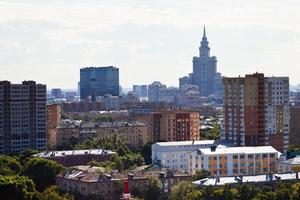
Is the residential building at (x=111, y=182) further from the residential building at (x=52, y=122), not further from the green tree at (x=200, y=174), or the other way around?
the residential building at (x=52, y=122)

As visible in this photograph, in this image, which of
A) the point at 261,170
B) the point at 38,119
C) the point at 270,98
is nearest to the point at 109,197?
the point at 261,170

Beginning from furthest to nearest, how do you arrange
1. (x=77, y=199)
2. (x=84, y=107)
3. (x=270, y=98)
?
1. (x=84, y=107)
2. (x=270, y=98)
3. (x=77, y=199)

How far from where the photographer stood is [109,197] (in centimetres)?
3325

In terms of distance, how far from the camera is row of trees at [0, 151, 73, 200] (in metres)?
27.2

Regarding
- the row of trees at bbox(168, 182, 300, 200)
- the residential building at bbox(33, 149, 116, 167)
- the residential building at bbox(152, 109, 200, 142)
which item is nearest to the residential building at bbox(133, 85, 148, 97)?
the residential building at bbox(152, 109, 200, 142)

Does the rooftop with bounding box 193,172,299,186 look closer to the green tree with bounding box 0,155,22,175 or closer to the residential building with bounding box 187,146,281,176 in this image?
the residential building with bounding box 187,146,281,176

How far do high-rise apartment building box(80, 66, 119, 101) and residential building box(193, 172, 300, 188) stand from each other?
8695 centimetres

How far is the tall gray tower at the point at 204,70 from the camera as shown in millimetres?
147750

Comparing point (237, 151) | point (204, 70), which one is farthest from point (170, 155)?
point (204, 70)

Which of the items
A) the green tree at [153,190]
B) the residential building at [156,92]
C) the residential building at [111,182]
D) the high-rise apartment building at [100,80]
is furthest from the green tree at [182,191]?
the residential building at [156,92]

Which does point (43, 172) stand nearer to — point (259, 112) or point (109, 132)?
point (259, 112)

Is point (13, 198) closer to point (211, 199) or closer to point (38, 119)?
point (211, 199)

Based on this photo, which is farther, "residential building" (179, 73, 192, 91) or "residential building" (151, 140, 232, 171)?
"residential building" (179, 73, 192, 91)

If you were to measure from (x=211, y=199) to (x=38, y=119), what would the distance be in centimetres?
2583
